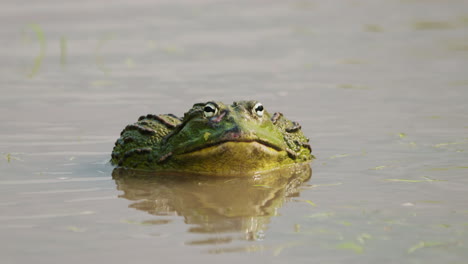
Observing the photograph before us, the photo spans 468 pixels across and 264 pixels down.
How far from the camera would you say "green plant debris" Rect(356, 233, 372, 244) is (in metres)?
4.71

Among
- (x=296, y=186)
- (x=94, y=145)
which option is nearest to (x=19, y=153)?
(x=94, y=145)

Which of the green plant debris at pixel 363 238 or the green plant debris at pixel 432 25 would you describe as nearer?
the green plant debris at pixel 363 238

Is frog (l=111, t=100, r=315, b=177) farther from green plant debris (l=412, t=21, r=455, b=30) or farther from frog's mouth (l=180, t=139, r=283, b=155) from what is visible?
green plant debris (l=412, t=21, r=455, b=30)

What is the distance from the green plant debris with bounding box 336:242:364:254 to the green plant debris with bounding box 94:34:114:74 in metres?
8.28

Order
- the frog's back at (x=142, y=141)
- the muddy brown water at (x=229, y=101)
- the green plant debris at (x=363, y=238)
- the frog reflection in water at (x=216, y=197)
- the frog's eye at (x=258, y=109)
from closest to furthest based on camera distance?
the green plant debris at (x=363, y=238), the muddy brown water at (x=229, y=101), the frog reflection in water at (x=216, y=197), the frog's eye at (x=258, y=109), the frog's back at (x=142, y=141)

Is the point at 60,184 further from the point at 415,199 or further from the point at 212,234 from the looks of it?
the point at 415,199

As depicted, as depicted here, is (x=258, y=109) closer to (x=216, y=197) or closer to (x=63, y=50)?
(x=216, y=197)

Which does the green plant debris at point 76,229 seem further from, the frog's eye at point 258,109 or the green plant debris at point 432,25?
the green plant debris at point 432,25

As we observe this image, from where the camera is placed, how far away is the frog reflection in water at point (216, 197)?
17.4ft

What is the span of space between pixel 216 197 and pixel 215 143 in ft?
2.24

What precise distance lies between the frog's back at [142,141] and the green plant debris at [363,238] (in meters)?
Result: 3.03

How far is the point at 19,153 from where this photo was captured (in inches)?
→ 304

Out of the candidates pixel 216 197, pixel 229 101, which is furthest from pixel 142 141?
pixel 229 101

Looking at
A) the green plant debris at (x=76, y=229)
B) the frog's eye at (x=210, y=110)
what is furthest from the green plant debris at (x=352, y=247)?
the frog's eye at (x=210, y=110)
